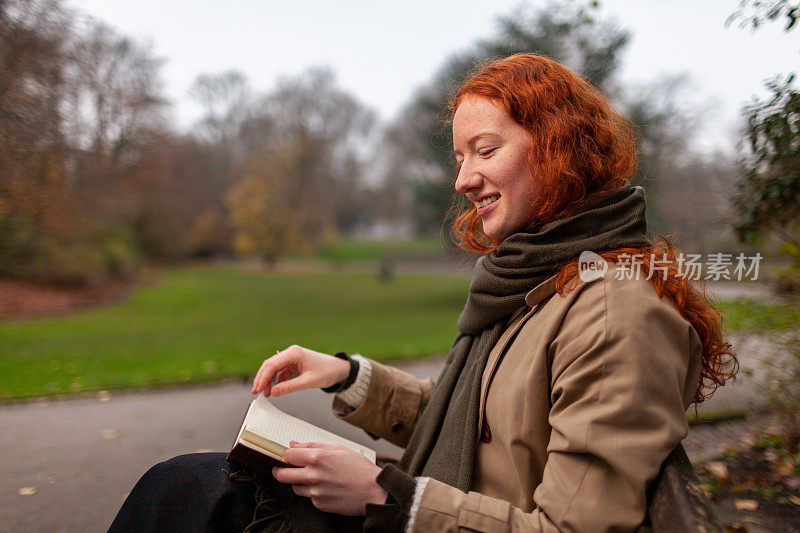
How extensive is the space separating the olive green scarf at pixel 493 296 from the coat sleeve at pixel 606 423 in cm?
23

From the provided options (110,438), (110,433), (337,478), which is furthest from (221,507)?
(110,433)

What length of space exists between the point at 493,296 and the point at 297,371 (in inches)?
31.8

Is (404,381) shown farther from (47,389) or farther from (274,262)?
(274,262)

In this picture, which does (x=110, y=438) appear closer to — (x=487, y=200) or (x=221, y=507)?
(x=221, y=507)

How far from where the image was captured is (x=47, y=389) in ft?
16.9

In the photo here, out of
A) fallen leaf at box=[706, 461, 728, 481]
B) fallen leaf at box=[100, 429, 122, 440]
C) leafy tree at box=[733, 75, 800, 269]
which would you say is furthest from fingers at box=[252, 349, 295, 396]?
fallen leaf at box=[706, 461, 728, 481]

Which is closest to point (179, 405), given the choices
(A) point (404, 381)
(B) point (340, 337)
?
(A) point (404, 381)

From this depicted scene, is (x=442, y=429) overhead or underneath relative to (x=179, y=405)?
overhead

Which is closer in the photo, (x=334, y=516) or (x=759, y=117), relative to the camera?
(x=334, y=516)

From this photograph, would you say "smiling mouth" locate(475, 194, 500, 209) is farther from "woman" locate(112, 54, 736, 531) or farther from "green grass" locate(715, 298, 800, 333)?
"green grass" locate(715, 298, 800, 333)

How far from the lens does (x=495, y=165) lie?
5.00ft

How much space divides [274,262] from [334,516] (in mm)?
32311

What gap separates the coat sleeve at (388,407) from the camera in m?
2.03
